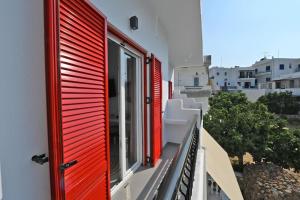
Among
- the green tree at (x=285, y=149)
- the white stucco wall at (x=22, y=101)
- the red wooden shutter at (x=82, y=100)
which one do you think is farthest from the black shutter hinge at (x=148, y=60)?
the green tree at (x=285, y=149)

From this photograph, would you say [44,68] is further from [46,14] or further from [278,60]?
[278,60]

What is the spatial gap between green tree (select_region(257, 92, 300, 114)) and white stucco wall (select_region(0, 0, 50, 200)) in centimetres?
3116

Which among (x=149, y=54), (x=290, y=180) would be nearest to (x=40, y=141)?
(x=149, y=54)

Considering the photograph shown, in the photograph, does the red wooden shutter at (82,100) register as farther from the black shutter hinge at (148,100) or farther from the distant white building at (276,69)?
the distant white building at (276,69)

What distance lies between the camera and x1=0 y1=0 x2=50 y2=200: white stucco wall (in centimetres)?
114

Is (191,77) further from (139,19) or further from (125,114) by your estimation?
(125,114)

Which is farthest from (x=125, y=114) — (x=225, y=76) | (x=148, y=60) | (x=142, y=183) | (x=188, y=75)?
(x=225, y=76)

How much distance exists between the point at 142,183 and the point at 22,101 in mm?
2432

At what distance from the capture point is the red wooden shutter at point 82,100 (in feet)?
4.78

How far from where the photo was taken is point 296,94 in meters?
30.1

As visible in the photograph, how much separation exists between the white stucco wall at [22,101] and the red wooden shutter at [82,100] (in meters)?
0.14

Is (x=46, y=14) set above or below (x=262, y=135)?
above

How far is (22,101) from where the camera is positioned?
1.25m

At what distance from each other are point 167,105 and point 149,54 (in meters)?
2.54
